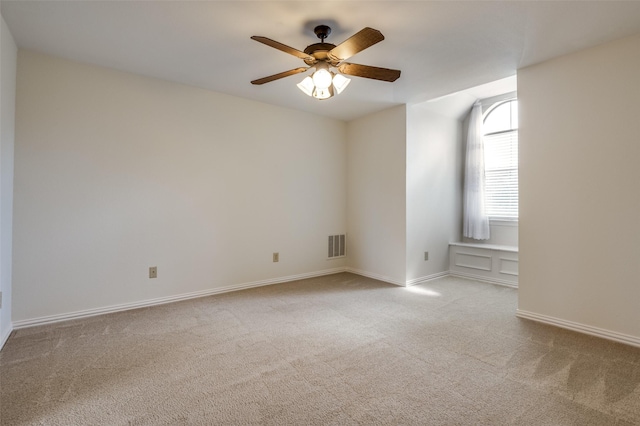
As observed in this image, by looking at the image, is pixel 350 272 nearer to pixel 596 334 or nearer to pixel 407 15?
pixel 596 334

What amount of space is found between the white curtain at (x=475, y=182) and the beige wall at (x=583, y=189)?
1714mm

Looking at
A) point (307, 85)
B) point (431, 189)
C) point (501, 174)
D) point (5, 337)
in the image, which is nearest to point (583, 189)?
point (431, 189)

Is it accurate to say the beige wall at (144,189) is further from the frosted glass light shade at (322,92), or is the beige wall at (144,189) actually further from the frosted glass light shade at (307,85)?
the frosted glass light shade at (322,92)

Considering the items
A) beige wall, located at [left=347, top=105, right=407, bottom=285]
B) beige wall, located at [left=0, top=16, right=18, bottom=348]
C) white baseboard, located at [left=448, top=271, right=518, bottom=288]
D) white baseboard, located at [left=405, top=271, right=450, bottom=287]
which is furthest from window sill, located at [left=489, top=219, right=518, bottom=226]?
beige wall, located at [left=0, top=16, right=18, bottom=348]

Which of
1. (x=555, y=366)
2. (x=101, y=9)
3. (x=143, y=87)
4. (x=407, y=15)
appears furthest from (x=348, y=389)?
(x=143, y=87)

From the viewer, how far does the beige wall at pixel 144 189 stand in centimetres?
268

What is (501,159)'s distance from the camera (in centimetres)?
454

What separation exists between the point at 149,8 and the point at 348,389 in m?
2.76

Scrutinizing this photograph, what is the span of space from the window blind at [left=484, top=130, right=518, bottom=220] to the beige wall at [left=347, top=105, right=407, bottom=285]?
1.57 m

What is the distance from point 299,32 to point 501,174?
3.69 m

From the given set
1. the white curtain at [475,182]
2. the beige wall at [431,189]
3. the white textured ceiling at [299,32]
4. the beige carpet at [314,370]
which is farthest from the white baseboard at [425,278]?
the white textured ceiling at [299,32]

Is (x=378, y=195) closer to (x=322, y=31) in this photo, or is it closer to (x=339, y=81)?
(x=339, y=81)

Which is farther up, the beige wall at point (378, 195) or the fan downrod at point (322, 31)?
the fan downrod at point (322, 31)

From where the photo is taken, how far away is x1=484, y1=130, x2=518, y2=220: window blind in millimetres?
4395
